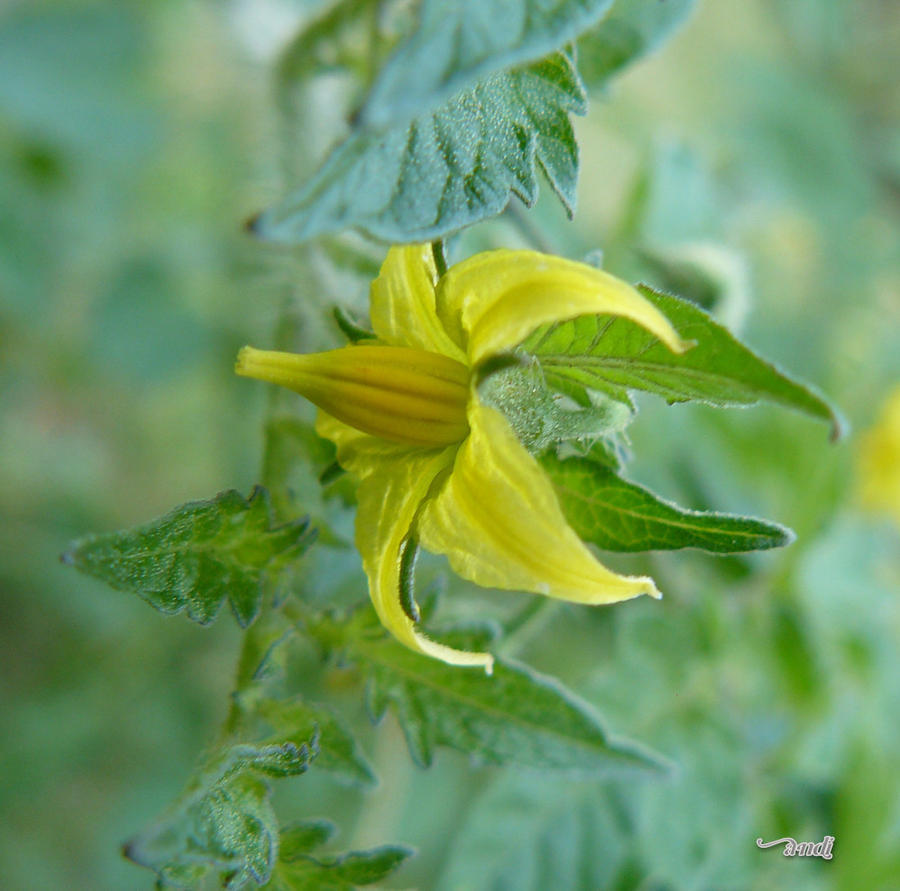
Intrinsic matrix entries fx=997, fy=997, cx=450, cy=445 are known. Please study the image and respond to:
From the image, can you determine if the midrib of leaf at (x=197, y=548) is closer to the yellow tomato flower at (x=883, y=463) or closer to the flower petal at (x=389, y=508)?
the flower petal at (x=389, y=508)

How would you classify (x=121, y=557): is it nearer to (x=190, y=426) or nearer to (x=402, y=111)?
(x=402, y=111)

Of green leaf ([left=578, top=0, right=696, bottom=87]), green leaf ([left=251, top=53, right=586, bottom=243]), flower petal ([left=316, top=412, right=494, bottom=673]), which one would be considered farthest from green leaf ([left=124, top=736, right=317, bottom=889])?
green leaf ([left=578, top=0, right=696, bottom=87])

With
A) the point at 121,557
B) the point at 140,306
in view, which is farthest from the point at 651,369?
the point at 140,306

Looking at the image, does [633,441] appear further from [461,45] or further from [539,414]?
[461,45]

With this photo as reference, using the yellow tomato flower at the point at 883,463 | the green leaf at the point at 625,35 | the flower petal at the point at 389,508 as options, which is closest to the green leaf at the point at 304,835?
the flower petal at the point at 389,508

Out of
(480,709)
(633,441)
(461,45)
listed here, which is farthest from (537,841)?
(461,45)

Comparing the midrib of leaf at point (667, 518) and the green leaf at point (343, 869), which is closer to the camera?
the midrib of leaf at point (667, 518)
